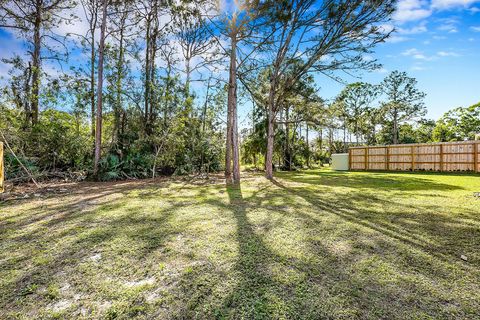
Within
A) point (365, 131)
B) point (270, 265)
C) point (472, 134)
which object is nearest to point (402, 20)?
point (270, 265)

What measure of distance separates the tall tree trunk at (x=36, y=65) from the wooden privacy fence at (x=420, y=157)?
813 inches

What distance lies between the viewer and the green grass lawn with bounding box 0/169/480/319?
4.89 feet

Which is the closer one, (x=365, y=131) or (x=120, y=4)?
(x=120, y=4)

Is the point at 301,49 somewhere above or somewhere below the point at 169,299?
above

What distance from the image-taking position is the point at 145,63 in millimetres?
12164

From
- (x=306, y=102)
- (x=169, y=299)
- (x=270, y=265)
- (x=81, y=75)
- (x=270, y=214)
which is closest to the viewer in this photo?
(x=169, y=299)

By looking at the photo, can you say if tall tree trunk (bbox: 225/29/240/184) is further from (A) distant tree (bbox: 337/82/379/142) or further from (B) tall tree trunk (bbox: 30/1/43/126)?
(A) distant tree (bbox: 337/82/379/142)

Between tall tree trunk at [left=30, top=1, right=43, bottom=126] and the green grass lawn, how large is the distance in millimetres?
7572

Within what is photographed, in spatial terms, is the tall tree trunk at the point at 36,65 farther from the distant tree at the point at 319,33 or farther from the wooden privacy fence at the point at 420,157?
the wooden privacy fence at the point at 420,157

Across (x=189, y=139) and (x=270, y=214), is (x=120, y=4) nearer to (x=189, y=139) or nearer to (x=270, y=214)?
(x=189, y=139)

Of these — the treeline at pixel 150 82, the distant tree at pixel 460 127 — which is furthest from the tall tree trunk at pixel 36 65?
the distant tree at pixel 460 127

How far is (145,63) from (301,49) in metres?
8.03

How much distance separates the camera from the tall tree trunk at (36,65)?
9.34 metres

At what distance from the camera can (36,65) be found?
9.74 metres
